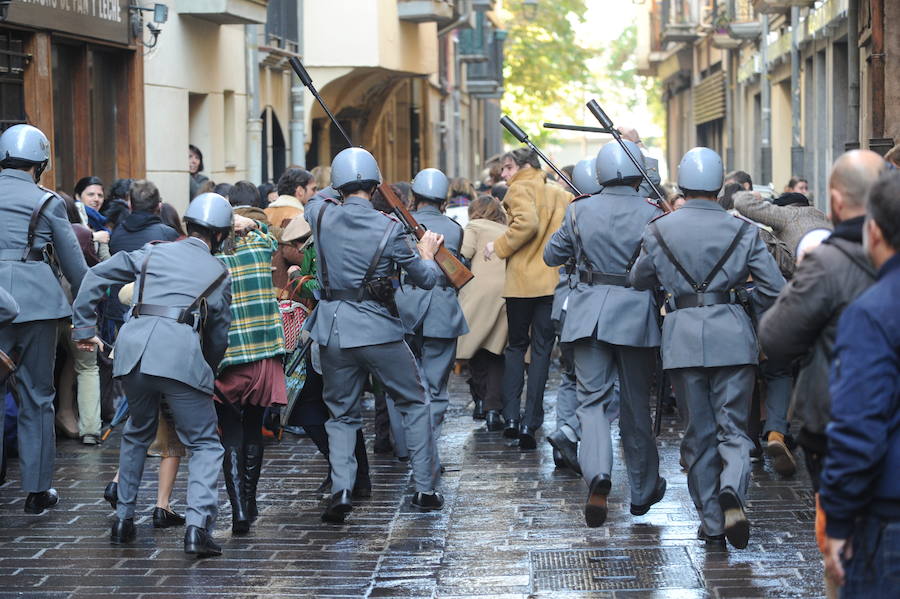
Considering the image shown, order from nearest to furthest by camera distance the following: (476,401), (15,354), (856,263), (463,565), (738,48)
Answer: (856,263) → (463,565) → (15,354) → (476,401) → (738,48)

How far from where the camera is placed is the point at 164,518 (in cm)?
776

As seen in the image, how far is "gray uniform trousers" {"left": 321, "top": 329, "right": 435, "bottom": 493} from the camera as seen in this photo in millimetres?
7922

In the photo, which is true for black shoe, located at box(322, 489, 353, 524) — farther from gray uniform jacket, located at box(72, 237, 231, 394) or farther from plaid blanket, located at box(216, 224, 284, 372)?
gray uniform jacket, located at box(72, 237, 231, 394)

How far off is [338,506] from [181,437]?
3.11 feet

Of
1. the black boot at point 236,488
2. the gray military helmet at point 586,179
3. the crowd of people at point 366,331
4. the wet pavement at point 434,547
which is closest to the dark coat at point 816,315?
the crowd of people at point 366,331

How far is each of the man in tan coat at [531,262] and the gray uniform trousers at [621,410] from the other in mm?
2276

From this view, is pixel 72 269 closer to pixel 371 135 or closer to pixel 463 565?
pixel 463 565

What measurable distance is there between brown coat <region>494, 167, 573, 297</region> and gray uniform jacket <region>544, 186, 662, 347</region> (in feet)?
6.75

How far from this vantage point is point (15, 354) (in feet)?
27.1

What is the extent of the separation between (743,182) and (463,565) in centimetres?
600

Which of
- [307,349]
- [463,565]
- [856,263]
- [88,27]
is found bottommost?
[463,565]

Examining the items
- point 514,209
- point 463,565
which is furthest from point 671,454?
point 463,565

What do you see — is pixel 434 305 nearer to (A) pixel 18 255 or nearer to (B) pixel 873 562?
(A) pixel 18 255

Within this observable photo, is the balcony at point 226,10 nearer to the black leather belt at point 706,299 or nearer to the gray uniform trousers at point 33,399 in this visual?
the gray uniform trousers at point 33,399
